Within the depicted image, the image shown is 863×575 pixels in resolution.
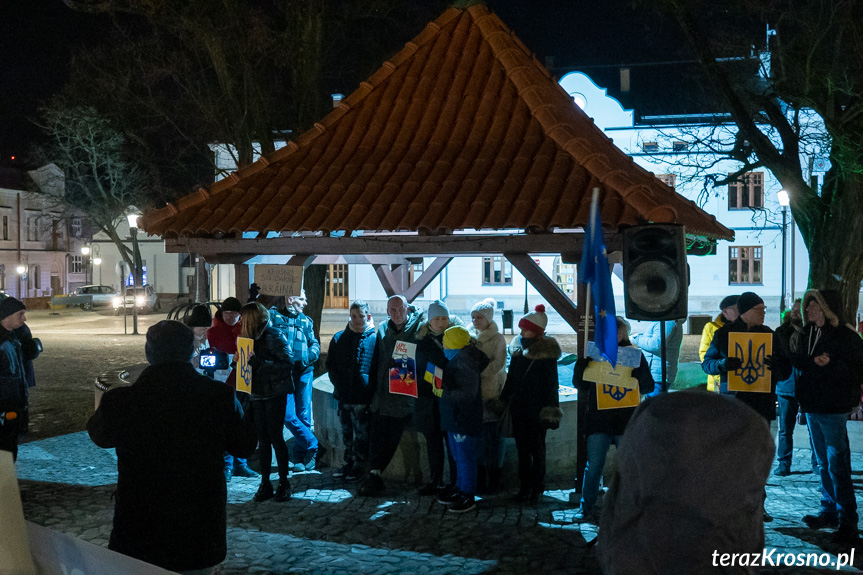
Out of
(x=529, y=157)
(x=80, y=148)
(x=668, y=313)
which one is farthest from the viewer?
(x=80, y=148)

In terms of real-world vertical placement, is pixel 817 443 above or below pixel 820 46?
below

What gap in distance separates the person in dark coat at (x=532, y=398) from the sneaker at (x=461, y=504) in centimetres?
49

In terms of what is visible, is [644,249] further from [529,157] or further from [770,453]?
[770,453]

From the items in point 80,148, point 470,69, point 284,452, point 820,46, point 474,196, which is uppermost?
point 80,148

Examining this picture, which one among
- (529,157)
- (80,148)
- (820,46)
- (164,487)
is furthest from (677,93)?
(164,487)

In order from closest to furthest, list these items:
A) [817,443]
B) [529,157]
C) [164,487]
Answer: [164,487]
[817,443]
[529,157]

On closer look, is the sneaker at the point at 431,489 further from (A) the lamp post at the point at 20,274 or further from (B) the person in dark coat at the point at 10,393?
(A) the lamp post at the point at 20,274

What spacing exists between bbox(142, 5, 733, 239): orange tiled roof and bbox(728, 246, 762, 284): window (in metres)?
27.7

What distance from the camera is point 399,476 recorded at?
744 cm

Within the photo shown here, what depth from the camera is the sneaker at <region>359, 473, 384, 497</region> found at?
694cm

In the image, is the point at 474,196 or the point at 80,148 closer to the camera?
the point at 474,196

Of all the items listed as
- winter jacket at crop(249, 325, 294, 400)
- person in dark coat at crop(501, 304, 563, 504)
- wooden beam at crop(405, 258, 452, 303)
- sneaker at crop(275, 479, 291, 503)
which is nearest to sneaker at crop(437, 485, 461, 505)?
person in dark coat at crop(501, 304, 563, 504)

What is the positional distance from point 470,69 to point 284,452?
4583mm

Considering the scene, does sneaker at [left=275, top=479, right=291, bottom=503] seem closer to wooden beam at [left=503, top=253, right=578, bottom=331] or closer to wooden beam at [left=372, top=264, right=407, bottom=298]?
wooden beam at [left=503, top=253, right=578, bottom=331]
